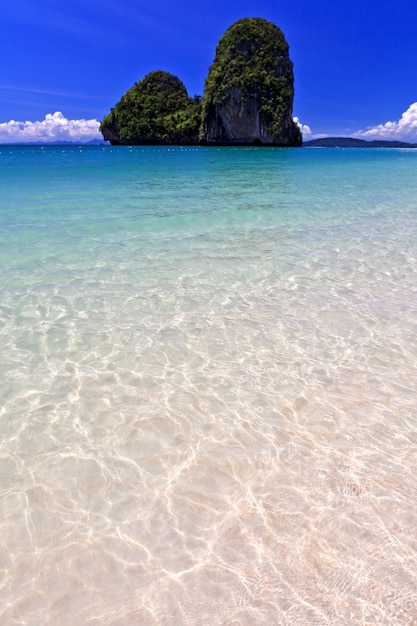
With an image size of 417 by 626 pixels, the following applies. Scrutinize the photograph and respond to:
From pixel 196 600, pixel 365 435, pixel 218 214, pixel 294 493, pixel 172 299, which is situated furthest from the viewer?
pixel 218 214

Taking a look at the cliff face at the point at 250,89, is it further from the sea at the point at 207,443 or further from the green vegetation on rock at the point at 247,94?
the sea at the point at 207,443

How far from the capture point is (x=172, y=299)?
17.8 ft

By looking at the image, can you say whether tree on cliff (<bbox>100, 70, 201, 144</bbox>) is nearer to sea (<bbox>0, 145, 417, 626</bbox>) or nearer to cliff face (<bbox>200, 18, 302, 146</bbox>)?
cliff face (<bbox>200, 18, 302, 146</bbox>)

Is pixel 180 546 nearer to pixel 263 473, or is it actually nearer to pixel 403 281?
pixel 263 473

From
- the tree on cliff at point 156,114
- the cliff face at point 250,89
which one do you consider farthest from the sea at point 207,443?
the tree on cliff at point 156,114

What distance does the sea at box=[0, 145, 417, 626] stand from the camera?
194cm

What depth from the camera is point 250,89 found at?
9588 centimetres

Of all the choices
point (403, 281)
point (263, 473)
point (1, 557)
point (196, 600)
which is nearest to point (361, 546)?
point (263, 473)

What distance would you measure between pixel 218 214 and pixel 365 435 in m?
9.28

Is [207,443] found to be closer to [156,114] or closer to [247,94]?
[247,94]

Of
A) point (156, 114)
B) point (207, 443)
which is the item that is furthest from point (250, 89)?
point (207, 443)

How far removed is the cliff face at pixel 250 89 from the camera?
9644 cm

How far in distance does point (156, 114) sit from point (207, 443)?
133 meters

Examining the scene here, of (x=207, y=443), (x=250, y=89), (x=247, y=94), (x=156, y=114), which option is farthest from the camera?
(x=156, y=114)
